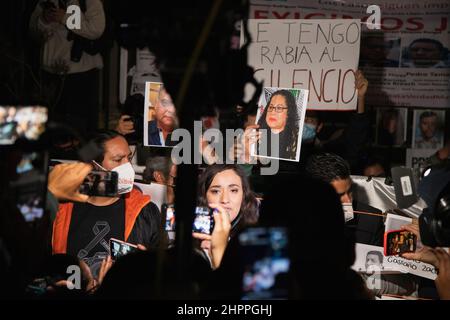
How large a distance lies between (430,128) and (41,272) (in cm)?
374

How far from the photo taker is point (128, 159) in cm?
406

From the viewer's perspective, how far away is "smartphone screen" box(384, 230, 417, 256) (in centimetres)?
372

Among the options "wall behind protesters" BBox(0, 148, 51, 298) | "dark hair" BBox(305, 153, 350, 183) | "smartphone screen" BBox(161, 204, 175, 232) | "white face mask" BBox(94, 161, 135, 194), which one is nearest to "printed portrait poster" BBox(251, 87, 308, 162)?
"dark hair" BBox(305, 153, 350, 183)

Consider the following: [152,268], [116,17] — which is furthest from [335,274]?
[116,17]

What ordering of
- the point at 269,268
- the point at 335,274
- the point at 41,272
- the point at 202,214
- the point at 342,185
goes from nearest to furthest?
the point at 269,268 → the point at 335,274 → the point at 41,272 → the point at 202,214 → the point at 342,185

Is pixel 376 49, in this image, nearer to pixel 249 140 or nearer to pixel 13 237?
pixel 249 140

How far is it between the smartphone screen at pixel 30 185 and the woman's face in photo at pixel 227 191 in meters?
1.78

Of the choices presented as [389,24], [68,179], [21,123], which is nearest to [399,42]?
[389,24]

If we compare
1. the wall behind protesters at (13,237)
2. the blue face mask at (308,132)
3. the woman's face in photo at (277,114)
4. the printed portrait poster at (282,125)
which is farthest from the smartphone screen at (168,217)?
the wall behind protesters at (13,237)

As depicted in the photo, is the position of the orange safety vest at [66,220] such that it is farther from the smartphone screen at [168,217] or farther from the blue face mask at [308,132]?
the blue face mask at [308,132]

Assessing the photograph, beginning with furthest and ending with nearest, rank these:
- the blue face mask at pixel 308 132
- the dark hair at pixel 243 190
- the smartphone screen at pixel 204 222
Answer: the blue face mask at pixel 308 132
the dark hair at pixel 243 190
the smartphone screen at pixel 204 222

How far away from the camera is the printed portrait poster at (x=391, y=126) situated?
5.78 m
